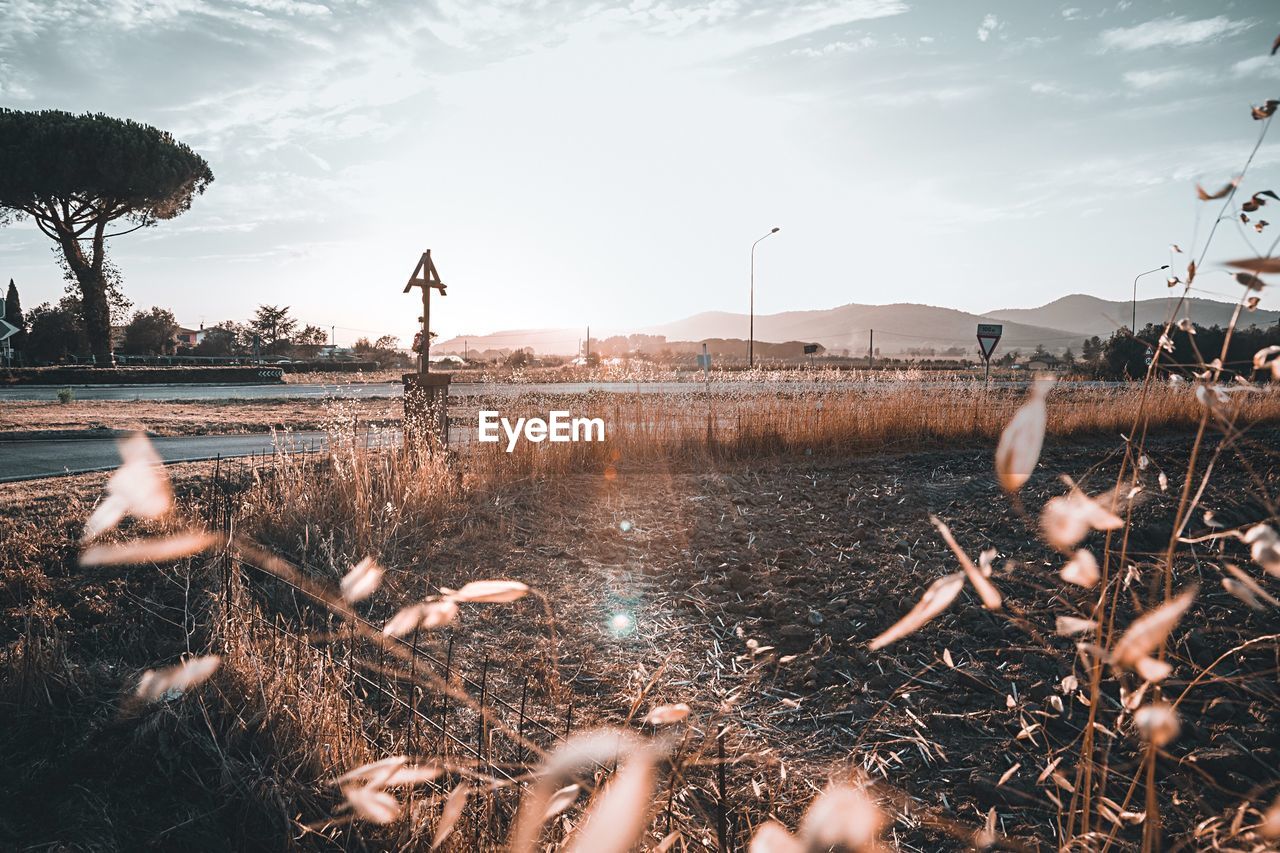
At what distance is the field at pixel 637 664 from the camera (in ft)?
5.89

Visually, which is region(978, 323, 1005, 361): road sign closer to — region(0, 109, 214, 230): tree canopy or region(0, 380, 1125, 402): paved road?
region(0, 380, 1125, 402): paved road

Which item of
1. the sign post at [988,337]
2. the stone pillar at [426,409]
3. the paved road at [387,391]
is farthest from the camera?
the sign post at [988,337]

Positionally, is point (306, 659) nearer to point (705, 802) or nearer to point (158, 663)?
point (158, 663)

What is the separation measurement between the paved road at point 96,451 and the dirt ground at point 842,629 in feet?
3.12

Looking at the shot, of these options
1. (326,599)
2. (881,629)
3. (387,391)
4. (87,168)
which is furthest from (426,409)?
(87,168)

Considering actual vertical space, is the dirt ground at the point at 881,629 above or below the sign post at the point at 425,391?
below

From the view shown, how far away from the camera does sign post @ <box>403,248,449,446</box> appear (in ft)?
17.7

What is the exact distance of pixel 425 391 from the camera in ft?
18.8

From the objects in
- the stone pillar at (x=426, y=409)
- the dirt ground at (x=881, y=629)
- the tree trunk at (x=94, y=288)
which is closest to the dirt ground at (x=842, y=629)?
the dirt ground at (x=881, y=629)

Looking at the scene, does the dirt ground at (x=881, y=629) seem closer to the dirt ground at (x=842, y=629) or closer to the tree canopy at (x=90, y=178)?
the dirt ground at (x=842, y=629)

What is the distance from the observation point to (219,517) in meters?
4.03

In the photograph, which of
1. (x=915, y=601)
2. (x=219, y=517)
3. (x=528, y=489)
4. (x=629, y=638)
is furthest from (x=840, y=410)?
(x=219, y=517)

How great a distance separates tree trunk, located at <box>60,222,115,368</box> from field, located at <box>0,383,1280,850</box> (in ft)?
83.3

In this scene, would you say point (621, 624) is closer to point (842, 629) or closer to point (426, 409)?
point (842, 629)
